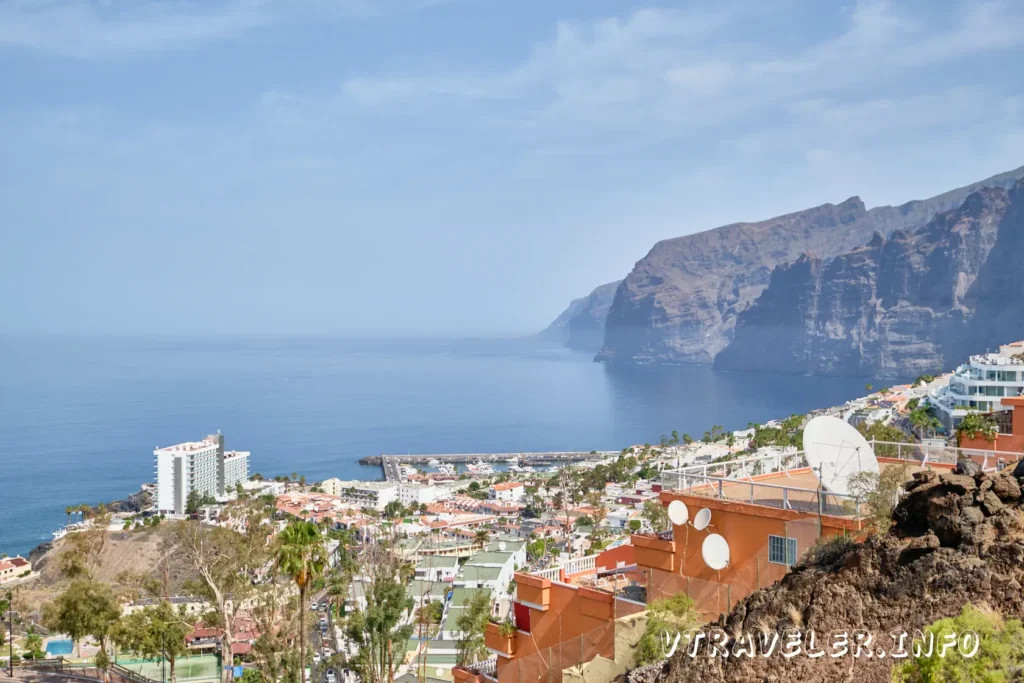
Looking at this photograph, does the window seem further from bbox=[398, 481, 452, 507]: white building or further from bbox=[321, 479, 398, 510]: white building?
bbox=[398, 481, 452, 507]: white building

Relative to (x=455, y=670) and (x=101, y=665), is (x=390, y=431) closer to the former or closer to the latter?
(x=101, y=665)

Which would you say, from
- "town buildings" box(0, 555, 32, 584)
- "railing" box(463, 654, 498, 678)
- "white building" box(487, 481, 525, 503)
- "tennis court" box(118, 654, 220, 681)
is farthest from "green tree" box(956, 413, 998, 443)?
"white building" box(487, 481, 525, 503)

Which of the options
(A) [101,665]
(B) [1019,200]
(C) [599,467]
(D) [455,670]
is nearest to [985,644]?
(D) [455,670]

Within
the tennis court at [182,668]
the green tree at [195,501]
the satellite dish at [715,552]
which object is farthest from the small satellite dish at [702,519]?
the green tree at [195,501]

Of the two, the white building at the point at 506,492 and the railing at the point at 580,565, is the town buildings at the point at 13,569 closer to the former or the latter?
the white building at the point at 506,492

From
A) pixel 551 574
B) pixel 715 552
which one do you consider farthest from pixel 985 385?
pixel 715 552

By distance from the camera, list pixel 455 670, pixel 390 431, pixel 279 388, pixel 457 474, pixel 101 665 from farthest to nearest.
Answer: pixel 279 388 < pixel 390 431 < pixel 457 474 < pixel 101 665 < pixel 455 670

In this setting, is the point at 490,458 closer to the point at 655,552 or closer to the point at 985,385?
the point at 985,385
